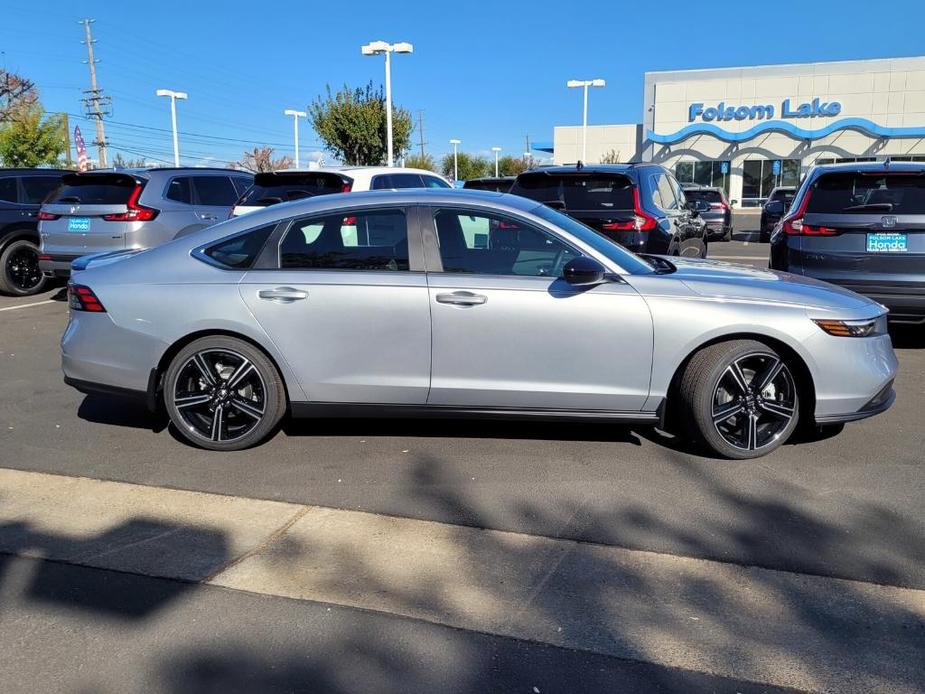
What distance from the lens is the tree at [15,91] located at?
3856 centimetres

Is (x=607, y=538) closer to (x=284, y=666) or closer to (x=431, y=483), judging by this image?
(x=431, y=483)

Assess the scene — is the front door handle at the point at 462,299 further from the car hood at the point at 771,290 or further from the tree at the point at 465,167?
the tree at the point at 465,167

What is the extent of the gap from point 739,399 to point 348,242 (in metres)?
2.51

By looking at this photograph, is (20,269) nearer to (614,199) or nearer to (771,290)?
(614,199)

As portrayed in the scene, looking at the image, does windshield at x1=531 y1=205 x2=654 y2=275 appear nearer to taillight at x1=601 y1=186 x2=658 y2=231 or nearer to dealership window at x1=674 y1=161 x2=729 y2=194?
taillight at x1=601 y1=186 x2=658 y2=231

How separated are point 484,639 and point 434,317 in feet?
6.90

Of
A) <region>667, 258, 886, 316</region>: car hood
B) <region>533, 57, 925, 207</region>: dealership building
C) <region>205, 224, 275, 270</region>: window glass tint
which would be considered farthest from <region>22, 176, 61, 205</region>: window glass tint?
<region>533, 57, 925, 207</region>: dealership building

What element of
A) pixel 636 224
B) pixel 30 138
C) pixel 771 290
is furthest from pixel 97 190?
pixel 30 138

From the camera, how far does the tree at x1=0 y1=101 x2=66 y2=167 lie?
3391 cm

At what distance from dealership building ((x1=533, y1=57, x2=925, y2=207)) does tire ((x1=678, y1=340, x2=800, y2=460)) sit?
41.8 m

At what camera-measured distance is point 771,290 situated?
182 inches

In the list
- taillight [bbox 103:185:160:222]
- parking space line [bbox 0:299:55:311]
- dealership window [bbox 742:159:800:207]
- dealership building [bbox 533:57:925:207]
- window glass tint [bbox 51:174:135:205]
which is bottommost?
parking space line [bbox 0:299:55:311]

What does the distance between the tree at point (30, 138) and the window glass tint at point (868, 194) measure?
3494cm

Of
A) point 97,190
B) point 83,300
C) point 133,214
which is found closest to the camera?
point 83,300
